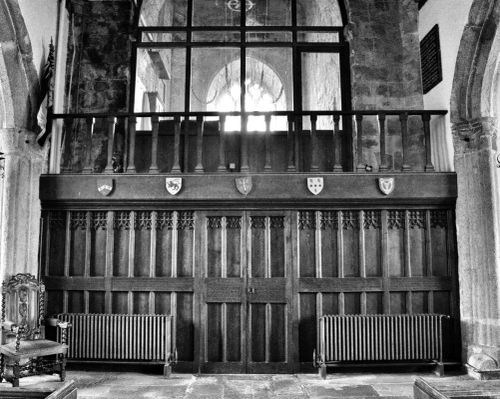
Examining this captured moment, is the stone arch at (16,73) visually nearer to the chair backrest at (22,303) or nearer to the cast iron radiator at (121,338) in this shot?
the chair backrest at (22,303)

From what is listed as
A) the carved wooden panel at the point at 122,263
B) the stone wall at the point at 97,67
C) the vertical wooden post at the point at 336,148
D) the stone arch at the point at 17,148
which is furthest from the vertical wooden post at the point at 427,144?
the stone arch at the point at 17,148

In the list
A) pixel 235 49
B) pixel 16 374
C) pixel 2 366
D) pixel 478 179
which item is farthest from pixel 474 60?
pixel 2 366

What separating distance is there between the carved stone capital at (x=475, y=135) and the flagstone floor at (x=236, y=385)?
8.96ft

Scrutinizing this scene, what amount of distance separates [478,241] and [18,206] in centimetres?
547

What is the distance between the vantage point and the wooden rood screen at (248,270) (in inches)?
263

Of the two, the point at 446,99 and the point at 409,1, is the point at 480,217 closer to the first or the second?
the point at 446,99

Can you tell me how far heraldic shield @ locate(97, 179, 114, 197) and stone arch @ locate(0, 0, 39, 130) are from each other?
1078 millimetres

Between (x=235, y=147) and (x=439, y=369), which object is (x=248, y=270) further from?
(x=439, y=369)

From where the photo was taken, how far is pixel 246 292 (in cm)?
671

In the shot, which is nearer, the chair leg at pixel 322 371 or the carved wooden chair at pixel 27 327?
the carved wooden chair at pixel 27 327

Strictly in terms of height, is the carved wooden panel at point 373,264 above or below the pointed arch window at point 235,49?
below

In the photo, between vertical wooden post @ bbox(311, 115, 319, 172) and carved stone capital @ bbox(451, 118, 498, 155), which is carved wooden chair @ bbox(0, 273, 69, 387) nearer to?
vertical wooden post @ bbox(311, 115, 319, 172)

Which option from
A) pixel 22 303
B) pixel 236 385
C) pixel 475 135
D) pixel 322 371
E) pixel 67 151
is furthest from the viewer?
pixel 67 151

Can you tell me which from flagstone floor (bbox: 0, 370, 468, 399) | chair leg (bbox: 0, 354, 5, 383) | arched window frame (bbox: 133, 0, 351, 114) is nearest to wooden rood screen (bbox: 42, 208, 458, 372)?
flagstone floor (bbox: 0, 370, 468, 399)
